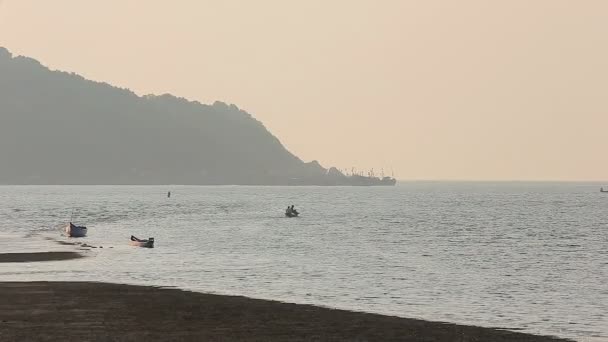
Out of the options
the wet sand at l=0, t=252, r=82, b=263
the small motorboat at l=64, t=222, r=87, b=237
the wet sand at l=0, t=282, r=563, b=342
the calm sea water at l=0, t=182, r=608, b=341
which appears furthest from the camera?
the small motorboat at l=64, t=222, r=87, b=237

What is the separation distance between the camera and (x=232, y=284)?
56.0 meters

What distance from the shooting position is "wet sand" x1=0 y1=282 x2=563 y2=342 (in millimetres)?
33438

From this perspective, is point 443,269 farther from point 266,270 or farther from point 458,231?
point 458,231

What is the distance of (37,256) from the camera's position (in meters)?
72.8

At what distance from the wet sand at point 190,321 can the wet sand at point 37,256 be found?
23.9 metres

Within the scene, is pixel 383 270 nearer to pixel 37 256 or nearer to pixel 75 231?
pixel 37 256

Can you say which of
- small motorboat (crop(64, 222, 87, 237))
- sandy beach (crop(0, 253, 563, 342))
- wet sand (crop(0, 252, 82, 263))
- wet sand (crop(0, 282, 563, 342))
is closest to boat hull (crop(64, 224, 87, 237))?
small motorboat (crop(64, 222, 87, 237))

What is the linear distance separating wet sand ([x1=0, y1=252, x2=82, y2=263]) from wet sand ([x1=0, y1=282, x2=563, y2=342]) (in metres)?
23.9

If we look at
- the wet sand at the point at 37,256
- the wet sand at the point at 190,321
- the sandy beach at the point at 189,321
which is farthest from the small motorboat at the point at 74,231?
the wet sand at the point at 190,321

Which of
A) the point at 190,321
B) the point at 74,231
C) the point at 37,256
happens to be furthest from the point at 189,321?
the point at 74,231

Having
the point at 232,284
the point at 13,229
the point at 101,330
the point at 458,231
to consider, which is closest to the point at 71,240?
the point at 13,229

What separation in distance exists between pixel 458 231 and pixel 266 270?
236 feet

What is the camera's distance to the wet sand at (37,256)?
6944 centimetres

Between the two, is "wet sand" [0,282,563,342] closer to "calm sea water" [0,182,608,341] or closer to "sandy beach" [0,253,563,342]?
"sandy beach" [0,253,563,342]
